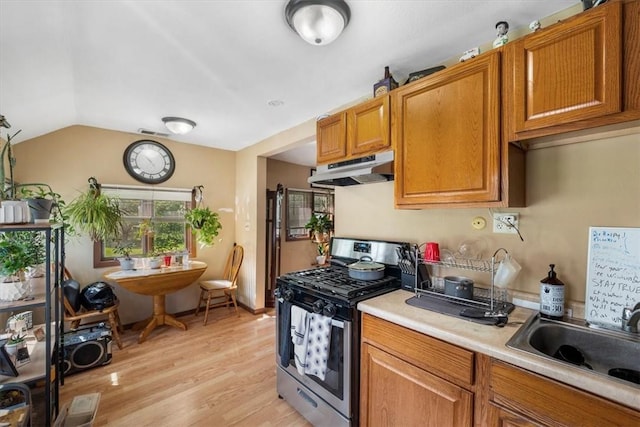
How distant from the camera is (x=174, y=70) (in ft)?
6.21

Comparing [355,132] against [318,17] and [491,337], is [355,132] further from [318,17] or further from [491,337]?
[491,337]

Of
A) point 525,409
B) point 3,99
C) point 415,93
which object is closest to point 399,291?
point 525,409

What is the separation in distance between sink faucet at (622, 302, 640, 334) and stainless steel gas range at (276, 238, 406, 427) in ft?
3.54

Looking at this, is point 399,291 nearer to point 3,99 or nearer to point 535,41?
point 535,41

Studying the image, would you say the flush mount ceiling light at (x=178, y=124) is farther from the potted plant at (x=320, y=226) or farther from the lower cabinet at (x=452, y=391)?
the lower cabinet at (x=452, y=391)

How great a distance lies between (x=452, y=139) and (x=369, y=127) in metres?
0.61

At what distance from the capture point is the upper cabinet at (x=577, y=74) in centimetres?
102

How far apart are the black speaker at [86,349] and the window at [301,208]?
2.70 m

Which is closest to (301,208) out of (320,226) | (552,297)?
(320,226)

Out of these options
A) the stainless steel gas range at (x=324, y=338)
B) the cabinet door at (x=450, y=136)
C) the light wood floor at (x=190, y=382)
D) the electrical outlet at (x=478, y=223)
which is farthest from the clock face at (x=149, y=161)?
the electrical outlet at (x=478, y=223)

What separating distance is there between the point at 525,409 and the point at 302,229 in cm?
405

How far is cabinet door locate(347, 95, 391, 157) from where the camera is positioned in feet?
6.01

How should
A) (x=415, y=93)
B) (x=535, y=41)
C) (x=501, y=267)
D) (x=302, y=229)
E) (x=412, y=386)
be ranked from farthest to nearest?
(x=302, y=229) < (x=415, y=93) < (x=501, y=267) < (x=412, y=386) < (x=535, y=41)

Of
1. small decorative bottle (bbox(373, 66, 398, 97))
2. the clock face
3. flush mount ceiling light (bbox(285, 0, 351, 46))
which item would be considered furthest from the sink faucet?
the clock face
